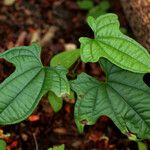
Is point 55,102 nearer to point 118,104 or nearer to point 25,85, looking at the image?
point 25,85

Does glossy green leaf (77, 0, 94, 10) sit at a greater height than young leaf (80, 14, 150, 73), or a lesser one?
greater

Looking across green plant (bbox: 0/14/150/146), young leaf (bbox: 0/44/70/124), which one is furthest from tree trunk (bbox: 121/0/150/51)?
young leaf (bbox: 0/44/70/124)

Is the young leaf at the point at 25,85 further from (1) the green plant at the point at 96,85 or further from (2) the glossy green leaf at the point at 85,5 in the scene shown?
(2) the glossy green leaf at the point at 85,5

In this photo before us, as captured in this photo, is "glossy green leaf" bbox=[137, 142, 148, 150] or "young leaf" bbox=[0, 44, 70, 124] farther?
"glossy green leaf" bbox=[137, 142, 148, 150]

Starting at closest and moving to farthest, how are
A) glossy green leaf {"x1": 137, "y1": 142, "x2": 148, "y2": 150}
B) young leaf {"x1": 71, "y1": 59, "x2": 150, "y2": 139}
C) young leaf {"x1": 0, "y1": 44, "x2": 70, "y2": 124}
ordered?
1. young leaf {"x1": 0, "y1": 44, "x2": 70, "y2": 124}
2. young leaf {"x1": 71, "y1": 59, "x2": 150, "y2": 139}
3. glossy green leaf {"x1": 137, "y1": 142, "x2": 148, "y2": 150}

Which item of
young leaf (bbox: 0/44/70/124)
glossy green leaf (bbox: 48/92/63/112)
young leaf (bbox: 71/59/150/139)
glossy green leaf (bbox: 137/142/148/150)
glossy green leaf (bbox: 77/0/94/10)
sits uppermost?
glossy green leaf (bbox: 77/0/94/10)

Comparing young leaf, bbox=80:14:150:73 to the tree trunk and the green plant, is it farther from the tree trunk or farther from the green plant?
the tree trunk

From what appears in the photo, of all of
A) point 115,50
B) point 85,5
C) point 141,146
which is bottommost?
point 141,146

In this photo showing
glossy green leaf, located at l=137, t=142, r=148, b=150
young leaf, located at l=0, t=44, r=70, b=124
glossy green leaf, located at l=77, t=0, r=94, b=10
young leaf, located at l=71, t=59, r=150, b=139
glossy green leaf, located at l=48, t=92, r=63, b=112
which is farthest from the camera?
glossy green leaf, located at l=77, t=0, r=94, b=10

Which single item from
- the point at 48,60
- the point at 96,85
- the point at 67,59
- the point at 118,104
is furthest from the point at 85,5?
the point at 118,104
